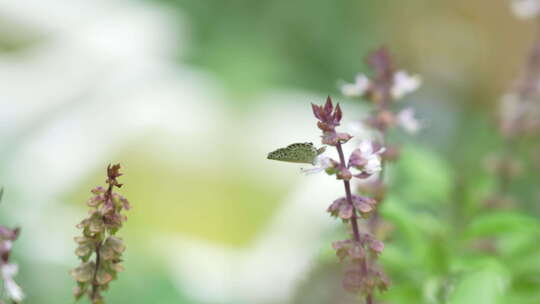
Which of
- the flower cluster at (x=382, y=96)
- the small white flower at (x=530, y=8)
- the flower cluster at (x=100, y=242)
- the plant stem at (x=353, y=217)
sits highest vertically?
the small white flower at (x=530, y=8)

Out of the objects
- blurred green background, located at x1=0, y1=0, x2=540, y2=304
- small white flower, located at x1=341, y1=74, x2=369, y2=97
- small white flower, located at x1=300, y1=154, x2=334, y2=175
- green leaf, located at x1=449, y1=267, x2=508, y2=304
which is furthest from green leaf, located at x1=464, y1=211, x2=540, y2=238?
small white flower, located at x1=300, y1=154, x2=334, y2=175

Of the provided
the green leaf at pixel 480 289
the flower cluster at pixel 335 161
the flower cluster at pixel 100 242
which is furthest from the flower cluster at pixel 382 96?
the flower cluster at pixel 100 242

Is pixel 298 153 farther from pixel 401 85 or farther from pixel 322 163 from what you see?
pixel 401 85

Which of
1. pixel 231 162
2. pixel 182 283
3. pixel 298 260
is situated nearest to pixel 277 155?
pixel 182 283

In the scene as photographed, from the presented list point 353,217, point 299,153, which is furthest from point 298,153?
point 353,217

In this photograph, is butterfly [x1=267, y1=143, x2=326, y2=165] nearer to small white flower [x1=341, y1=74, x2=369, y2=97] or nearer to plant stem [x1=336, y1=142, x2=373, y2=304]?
plant stem [x1=336, y1=142, x2=373, y2=304]

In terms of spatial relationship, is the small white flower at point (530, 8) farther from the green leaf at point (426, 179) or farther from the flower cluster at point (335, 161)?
the flower cluster at point (335, 161)
